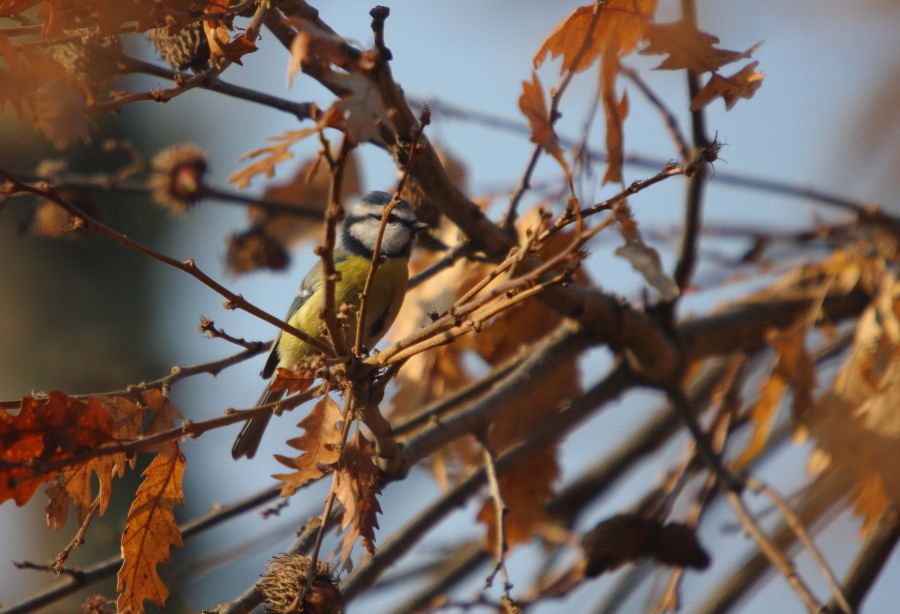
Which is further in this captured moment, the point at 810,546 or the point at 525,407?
the point at 525,407

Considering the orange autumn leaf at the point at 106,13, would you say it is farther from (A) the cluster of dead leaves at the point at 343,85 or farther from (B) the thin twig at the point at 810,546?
(B) the thin twig at the point at 810,546

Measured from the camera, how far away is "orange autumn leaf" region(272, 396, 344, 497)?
1.89 m

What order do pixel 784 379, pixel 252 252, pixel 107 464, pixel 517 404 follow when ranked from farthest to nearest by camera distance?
1. pixel 252 252
2. pixel 517 404
3. pixel 784 379
4. pixel 107 464

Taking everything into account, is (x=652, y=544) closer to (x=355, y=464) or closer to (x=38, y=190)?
(x=355, y=464)

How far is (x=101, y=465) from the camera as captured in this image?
189 cm

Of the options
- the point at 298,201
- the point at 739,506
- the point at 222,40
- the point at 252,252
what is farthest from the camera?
the point at 298,201

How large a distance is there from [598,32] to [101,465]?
1.45m

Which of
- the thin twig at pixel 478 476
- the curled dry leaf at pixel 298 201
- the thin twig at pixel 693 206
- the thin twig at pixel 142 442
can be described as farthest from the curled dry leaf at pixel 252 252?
the thin twig at pixel 142 442

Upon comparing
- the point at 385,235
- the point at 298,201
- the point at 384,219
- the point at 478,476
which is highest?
the point at 298,201

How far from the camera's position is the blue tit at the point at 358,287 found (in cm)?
314

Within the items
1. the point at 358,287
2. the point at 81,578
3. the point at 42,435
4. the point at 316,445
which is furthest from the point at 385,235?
the point at 42,435

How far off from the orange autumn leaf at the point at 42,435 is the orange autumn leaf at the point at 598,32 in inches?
47.8

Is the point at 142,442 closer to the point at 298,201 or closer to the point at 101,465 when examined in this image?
the point at 101,465

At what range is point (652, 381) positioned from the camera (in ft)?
10.6
